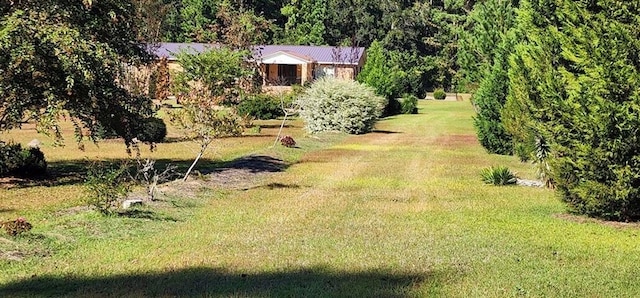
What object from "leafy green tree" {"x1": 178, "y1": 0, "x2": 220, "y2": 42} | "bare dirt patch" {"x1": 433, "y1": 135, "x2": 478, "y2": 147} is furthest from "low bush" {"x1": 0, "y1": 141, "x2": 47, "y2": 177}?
"leafy green tree" {"x1": 178, "y1": 0, "x2": 220, "y2": 42}

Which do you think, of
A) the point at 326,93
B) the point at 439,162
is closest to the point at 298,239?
the point at 439,162

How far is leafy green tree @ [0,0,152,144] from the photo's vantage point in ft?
44.5

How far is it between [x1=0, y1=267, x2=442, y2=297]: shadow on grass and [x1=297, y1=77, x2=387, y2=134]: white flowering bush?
25.6 meters

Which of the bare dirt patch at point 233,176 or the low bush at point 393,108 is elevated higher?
the bare dirt patch at point 233,176

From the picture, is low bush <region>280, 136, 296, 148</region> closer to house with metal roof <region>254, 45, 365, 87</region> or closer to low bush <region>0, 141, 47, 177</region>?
low bush <region>0, 141, 47, 177</region>

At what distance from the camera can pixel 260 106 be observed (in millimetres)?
41188

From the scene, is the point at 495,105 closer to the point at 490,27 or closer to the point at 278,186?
the point at 490,27

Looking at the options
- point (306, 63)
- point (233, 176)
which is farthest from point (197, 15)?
point (233, 176)

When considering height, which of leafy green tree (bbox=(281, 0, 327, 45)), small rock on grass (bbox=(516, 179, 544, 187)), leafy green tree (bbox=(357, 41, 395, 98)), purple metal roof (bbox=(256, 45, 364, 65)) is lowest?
small rock on grass (bbox=(516, 179, 544, 187))

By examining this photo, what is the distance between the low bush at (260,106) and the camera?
4046 cm

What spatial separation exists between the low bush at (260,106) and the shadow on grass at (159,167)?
1890 centimetres

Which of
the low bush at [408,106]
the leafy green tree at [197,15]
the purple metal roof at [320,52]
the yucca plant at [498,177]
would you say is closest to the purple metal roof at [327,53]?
the purple metal roof at [320,52]

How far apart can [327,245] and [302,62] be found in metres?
51.7

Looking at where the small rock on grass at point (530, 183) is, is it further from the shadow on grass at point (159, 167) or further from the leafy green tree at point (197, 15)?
the leafy green tree at point (197, 15)
